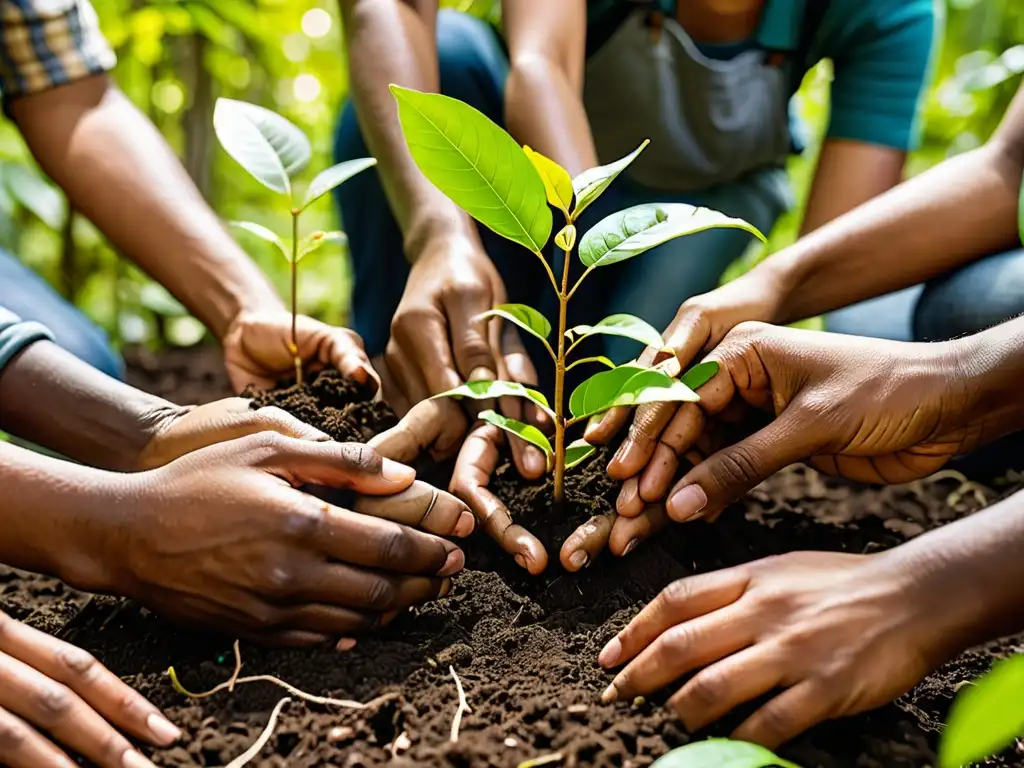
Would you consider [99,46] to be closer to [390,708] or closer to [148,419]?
[148,419]

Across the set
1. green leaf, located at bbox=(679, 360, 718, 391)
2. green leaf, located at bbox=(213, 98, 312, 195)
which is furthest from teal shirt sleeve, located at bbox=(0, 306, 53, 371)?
green leaf, located at bbox=(679, 360, 718, 391)

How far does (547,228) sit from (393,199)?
23.3 inches

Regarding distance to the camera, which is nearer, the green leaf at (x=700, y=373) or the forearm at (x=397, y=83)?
the green leaf at (x=700, y=373)

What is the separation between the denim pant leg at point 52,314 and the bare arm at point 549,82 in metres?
0.76

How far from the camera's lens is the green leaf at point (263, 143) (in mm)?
Result: 1115

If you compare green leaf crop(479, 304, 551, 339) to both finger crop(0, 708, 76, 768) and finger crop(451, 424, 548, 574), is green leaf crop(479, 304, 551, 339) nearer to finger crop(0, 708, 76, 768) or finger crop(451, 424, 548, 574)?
finger crop(451, 424, 548, 574)

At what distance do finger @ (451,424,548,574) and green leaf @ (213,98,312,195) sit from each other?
0.38m

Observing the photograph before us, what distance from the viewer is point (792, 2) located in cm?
168

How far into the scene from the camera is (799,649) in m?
0.74

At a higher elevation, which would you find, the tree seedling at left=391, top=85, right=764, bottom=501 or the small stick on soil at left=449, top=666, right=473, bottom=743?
the tree seedling at left=391, top=85, right=764, bottom=501

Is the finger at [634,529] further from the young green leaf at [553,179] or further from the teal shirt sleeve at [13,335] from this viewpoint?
the teal shirt sleeve at [13,335]

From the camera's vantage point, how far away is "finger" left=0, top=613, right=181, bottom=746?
2.52 feet

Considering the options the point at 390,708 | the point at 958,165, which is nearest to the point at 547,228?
the point at 390,708

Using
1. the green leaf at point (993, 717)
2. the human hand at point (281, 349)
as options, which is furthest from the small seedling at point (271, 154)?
the green leaf at point (993, 717)
